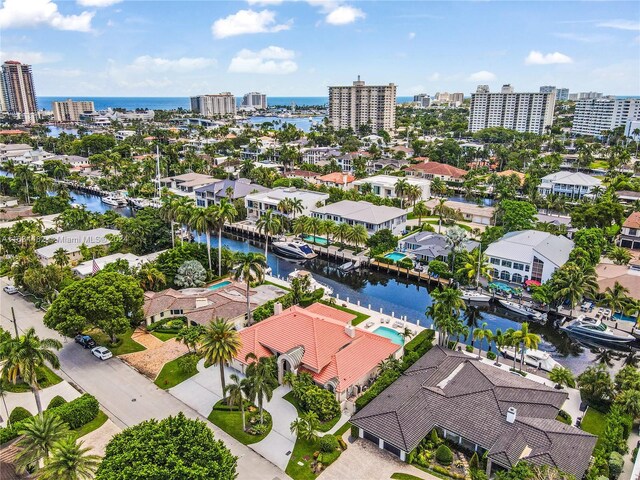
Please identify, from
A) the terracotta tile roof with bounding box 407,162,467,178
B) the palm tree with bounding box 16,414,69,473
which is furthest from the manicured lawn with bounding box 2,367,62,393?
the terracotta tile roof with bounding box 407,162,467,178

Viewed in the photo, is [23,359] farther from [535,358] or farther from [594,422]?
[535,358]

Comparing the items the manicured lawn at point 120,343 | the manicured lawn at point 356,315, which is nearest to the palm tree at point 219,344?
the manicured lawn at point 120,343

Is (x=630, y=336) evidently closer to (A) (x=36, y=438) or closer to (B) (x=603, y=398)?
(B) (x=603, y=398)

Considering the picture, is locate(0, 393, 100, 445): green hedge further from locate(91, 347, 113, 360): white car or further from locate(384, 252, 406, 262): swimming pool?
locate(384, 252, 406, 262): swimming pool

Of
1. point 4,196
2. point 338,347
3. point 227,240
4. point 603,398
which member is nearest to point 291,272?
point 227,240

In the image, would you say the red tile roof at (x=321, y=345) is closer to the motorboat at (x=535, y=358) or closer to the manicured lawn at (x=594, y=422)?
the motorboat at (x=535, y=358)

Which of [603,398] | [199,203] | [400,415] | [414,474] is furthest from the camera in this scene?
[199,203]

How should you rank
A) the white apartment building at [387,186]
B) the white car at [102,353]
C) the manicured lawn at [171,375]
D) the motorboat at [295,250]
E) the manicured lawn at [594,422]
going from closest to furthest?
1. the manicured lawn at [594,422]
2. the manicured lawn at [171,375]
3. the white car at [102,353]
4. the motorboat at [295,250]
5. the white apartment building at [387,186]
